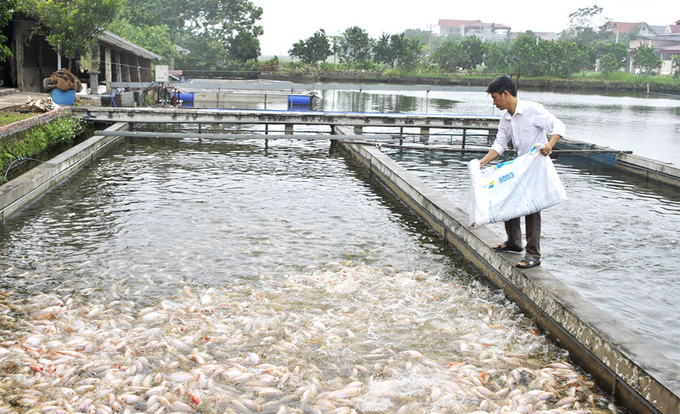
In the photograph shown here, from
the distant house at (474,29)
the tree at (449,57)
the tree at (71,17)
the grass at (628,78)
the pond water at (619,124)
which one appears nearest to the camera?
the tree at (71,17)

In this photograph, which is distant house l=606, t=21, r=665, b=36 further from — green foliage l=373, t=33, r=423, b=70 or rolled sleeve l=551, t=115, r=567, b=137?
rolled sleeve l=551, t=115, r=567, b=137

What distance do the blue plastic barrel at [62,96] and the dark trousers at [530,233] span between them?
16954mm

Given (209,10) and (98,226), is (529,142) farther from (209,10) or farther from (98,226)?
(209,10)

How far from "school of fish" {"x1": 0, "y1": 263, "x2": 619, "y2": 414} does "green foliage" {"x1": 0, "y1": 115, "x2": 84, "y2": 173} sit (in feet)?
24.1

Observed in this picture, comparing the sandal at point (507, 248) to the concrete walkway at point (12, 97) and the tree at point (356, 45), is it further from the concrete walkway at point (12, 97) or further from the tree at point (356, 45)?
the tree at point (356, 45)

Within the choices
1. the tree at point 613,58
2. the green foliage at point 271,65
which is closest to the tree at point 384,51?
the green foliage at point 271,65

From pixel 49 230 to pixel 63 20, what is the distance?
15.5 metres

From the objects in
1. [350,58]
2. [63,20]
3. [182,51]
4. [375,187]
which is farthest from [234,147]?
[350,58]

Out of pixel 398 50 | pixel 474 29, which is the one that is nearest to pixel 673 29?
pixel 474 29

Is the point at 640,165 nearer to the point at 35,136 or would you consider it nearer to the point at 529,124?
the point at 529,124

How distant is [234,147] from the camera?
750 inches

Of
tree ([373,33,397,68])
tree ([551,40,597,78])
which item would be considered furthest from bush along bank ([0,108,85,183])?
tree ([551,40,597,78])

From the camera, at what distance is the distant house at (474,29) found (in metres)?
164

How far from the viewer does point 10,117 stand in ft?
49.6
